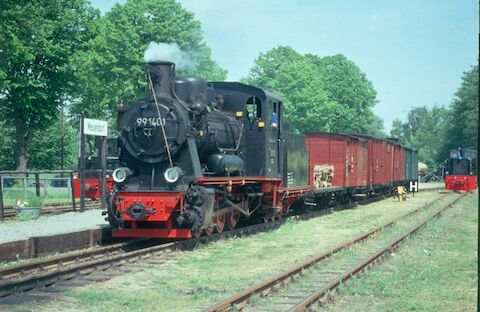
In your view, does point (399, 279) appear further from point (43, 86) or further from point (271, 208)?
point (43, 86)

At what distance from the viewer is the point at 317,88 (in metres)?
58.0

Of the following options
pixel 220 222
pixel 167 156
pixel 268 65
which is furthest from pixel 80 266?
pixel 268 65

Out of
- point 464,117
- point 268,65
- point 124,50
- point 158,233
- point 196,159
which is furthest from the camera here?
point 464,117

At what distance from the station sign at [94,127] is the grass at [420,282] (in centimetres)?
1051

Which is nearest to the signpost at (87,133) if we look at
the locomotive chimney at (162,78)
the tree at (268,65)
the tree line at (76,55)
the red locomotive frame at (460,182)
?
the locomotive chimney at (162,78)

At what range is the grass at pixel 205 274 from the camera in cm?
853

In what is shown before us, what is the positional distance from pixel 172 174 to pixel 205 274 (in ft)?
10.7

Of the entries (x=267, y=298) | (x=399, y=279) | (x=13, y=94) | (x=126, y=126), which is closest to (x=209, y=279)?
(x=267, y=298)

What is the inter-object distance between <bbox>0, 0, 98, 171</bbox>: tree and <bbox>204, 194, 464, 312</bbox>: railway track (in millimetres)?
23289

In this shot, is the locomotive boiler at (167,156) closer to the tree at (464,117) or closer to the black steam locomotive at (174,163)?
the black steam locomotive at (174,163)

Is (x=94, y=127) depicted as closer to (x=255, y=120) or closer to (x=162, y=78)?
(x=255, y=120)

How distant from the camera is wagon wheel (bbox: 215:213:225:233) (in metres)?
15.3

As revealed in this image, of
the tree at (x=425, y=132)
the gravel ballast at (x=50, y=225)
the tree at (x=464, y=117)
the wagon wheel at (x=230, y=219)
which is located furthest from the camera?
the tree at (x=425, y=132)

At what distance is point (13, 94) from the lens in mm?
34938
